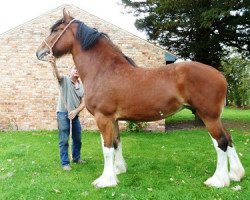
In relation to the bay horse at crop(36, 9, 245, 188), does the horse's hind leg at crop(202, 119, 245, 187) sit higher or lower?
lower

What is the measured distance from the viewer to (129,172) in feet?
23.0

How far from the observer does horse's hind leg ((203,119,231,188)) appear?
5766mm

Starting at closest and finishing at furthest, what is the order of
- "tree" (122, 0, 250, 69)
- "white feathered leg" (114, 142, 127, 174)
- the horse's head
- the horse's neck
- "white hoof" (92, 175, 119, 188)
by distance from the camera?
"white hoof" (92, 175, 119, 188) → the horse's neck → the horse's head → "white feathered leg" (114, 142, 127, 174) → "tree" (122, 0, 250, 69)

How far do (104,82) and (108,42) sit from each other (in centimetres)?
78

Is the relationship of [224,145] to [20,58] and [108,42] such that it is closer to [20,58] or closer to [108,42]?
[108,42]

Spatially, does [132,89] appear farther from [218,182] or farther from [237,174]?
[237,174]

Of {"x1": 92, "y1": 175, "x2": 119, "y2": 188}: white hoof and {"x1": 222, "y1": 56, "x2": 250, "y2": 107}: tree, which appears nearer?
{"x1": 92, "y1": 175, "x2": 119, "y2": 188}: white hoof

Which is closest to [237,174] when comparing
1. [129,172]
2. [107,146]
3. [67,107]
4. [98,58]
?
[129,172]

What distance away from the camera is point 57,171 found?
23.7 feet

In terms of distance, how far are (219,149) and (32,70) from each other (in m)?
10.5

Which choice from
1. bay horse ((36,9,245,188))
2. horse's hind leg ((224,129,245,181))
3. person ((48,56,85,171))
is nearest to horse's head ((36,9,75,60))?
bay horse ((36,9,245,188))

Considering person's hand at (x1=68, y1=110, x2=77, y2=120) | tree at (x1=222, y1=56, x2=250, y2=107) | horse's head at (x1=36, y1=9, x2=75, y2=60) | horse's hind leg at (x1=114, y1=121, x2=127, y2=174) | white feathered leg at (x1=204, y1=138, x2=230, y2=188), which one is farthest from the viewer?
tree at (x1=222, y1=56, x2=250, y2=107)

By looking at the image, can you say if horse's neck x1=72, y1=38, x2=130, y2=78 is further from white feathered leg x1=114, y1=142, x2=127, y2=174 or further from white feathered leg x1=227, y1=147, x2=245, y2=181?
white feathered leg x1=227, y1=147, x2=245, y2=181

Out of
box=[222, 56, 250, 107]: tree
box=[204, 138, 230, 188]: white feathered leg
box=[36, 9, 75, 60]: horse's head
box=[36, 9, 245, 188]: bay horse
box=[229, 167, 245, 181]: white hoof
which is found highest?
box=[36, 9, 75, 60]: horse's head
